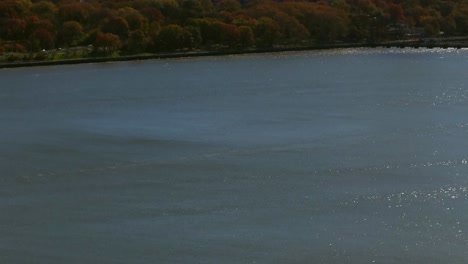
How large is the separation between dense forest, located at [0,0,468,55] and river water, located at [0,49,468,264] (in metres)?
4.17

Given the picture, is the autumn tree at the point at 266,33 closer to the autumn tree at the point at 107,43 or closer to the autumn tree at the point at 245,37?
the autumn tree at the point at 245,37

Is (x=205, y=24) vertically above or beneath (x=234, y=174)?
beneath

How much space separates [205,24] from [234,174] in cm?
925

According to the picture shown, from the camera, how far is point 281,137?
5906 mm

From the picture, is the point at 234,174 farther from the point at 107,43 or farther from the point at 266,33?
the point at 266,33

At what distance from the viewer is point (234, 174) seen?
4844mm

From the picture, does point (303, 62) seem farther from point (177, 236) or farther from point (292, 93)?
point (177, 236)

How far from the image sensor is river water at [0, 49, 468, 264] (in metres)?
3.70

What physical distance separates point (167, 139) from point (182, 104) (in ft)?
5.63

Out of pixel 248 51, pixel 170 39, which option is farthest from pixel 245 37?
pixel 170 39

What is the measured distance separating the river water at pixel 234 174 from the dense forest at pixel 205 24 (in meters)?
4.17

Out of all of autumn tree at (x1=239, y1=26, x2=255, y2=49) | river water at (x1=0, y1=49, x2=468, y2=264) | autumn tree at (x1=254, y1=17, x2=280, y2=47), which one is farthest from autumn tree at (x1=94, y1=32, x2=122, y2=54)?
river water at (x1=0, y1=49, x2=468, y2=264)

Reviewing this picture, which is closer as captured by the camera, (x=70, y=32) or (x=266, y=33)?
(x=70, y=32)

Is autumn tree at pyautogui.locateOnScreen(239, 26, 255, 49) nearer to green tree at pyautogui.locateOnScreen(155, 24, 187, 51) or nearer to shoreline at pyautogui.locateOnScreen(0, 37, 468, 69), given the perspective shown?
shoreline at pyautogui.locateOnScreen(0, 37, 468, 69)
